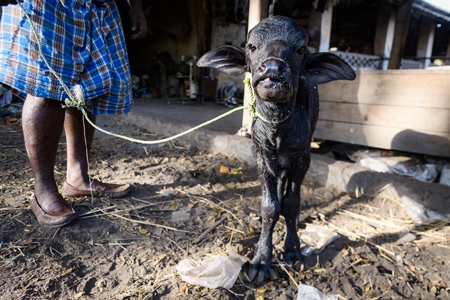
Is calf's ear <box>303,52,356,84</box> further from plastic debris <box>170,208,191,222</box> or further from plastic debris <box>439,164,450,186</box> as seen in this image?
plastic debris <box>439,164,450,186</box>

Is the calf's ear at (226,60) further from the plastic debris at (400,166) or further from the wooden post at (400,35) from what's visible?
the wooden post at (400,35)

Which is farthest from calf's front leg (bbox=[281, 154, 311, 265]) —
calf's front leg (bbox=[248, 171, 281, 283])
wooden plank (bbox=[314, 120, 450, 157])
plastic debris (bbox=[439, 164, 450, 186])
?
plastic debris (bbox=[439, 164, 450, 186])

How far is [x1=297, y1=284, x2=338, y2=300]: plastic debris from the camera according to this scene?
5.36ft

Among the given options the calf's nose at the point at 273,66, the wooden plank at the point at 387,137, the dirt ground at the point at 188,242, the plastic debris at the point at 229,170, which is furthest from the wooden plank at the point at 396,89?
the calf's nose at the point at 273,66

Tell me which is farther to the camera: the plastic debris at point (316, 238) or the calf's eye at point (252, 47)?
the plastic debris at point (316, 238)

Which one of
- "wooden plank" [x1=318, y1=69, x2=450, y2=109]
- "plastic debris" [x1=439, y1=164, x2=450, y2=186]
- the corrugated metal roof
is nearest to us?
"wooden plank" [x1=318, y1=69, x2=450, y2=109]

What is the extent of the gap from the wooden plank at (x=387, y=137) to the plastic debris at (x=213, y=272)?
8.19 ft

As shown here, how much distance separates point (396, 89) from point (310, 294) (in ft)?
8.52

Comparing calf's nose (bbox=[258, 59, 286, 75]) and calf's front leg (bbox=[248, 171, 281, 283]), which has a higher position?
calf's nose (bbox=[258, 59, 286, 75])

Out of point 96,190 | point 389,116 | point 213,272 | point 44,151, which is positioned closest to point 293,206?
point 213,272

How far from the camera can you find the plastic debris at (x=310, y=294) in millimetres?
1634

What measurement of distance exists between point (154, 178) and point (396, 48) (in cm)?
639

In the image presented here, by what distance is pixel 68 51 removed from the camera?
6.75 ft

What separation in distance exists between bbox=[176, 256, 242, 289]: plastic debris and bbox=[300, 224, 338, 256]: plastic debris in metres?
0.60
